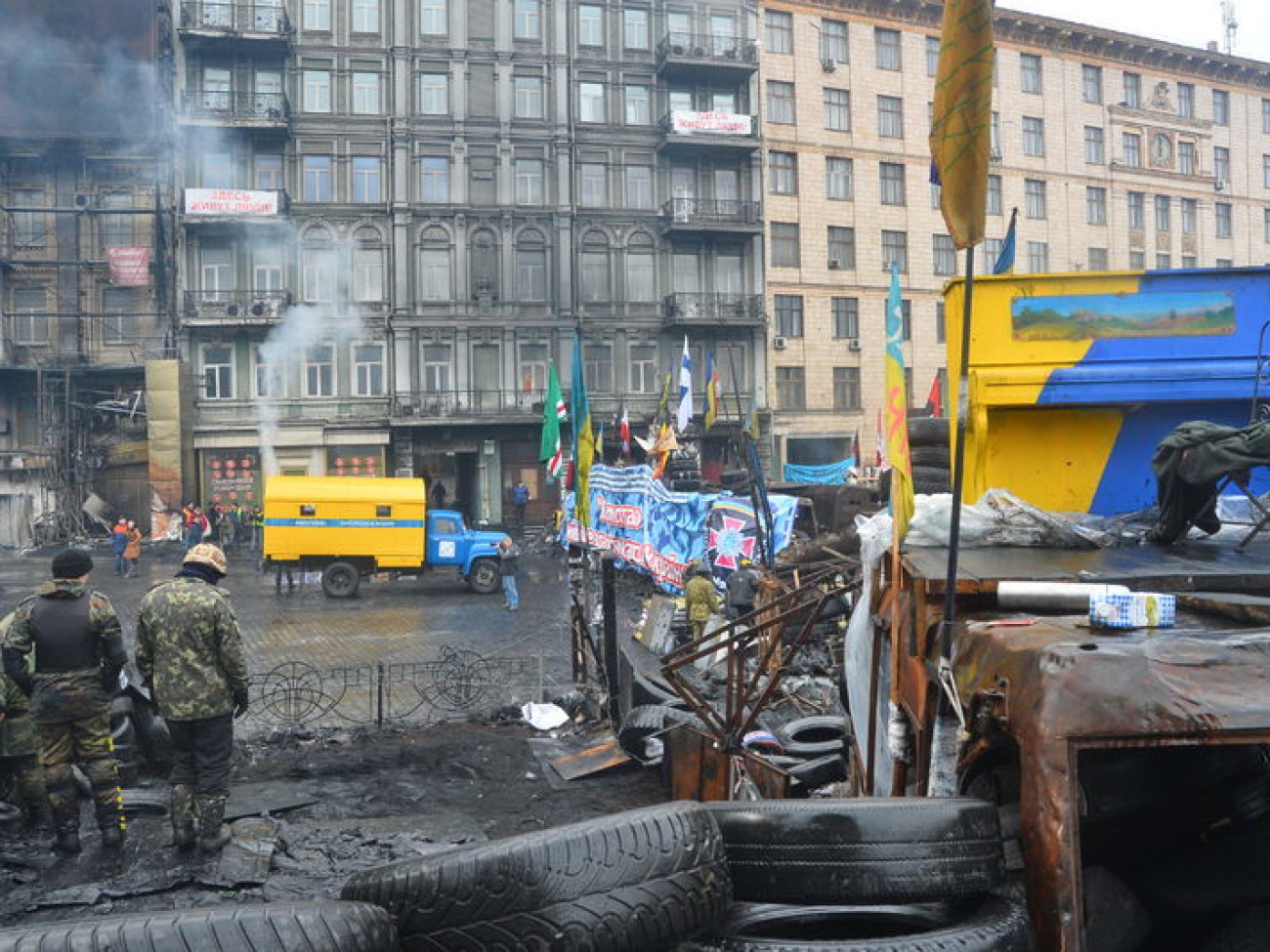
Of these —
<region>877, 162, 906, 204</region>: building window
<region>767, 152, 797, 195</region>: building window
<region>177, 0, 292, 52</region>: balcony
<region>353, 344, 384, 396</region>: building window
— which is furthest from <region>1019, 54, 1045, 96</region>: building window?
<region>177, 0, 292, 52</region>: balcony

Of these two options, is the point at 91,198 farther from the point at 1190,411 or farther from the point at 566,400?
the point at 1190,411

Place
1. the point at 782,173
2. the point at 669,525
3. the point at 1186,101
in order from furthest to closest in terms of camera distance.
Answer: the point at 1186,101
the point at 782,173
the point at 669,525

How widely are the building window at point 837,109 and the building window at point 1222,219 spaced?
20.1 m

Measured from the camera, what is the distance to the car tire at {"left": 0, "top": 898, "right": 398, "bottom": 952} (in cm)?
277

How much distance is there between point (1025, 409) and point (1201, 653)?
360 centimetres

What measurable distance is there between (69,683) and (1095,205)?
158 feet

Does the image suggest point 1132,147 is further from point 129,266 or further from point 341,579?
point 129,266

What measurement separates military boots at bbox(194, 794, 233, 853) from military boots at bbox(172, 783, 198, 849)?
0.13 ft

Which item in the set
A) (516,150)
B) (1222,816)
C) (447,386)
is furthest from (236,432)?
(1222,816)

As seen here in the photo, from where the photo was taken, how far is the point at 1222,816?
3.13 metres

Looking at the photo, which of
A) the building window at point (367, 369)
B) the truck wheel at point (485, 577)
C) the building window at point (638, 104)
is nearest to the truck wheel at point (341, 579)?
the truck wheel at point (485, 577)

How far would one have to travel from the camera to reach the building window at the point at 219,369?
35969 millimetres

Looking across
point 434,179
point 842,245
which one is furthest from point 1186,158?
point 434,179

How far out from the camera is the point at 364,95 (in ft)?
121
